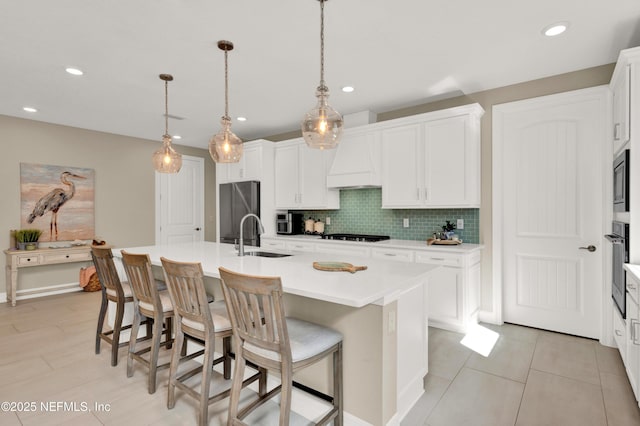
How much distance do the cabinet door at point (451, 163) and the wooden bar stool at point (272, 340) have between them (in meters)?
2.43

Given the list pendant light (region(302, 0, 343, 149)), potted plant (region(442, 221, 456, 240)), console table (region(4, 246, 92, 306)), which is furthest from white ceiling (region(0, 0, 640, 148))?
console table (region(4, 246, 92, 306))

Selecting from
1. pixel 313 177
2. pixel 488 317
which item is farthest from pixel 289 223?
pixel 488 317

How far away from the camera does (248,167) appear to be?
17.9 feet

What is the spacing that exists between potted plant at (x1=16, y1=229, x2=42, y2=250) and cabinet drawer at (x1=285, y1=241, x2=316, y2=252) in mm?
3547

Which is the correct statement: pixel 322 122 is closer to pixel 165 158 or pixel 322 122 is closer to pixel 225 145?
pixel 225 145

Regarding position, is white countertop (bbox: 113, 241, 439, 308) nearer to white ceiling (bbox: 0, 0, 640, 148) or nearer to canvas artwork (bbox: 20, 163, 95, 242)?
white ceiling (bbox: 0, 0, 640, 148)

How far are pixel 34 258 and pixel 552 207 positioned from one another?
6.47 metres

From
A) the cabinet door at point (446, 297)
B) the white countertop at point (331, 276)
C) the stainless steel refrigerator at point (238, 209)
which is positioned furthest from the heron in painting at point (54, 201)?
the cabinet door at point (446, 297)

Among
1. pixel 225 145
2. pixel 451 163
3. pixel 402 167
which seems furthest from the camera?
pixel 402 167

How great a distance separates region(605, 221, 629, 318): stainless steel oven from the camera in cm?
240

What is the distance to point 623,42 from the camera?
8.86 ft

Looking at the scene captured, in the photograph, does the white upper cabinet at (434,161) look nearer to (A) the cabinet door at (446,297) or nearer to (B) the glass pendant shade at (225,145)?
(A) the cabinet door at (446,297)

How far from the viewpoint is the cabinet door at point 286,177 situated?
514 centimetres

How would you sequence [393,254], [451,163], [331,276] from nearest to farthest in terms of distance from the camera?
[331,276], [451,163], [393,254]
